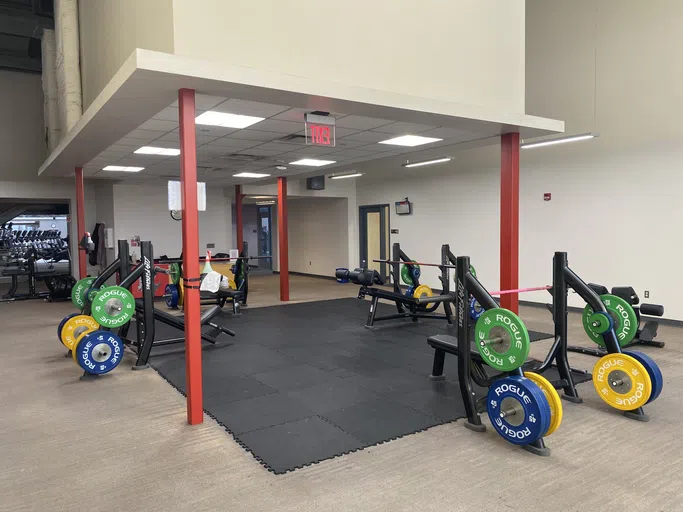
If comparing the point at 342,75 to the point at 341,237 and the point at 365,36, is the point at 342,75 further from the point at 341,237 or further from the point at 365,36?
the point at 341,237

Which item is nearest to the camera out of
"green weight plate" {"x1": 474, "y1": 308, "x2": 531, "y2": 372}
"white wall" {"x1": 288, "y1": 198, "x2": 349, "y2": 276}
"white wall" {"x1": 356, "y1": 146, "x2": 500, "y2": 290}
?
"green weight plate" {"x1": 474, "y1": 308, "x2": 531, "y2": 372}

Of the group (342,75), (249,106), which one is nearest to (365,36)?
(342,75)

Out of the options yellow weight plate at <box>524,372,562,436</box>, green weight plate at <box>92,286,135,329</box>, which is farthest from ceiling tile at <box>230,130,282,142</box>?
yellow weight plate at <box>524,372,562,436</box>

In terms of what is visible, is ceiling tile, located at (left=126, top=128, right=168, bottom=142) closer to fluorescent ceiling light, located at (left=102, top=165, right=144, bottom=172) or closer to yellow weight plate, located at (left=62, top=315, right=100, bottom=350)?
yellow weight plate, located at (left=62, top=315, right=100, bottom=350)

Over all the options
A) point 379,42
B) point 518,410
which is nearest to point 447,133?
point 379,42

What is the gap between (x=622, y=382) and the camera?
11.4ft

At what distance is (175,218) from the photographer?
10.6 meters

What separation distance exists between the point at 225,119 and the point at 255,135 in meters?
0.78

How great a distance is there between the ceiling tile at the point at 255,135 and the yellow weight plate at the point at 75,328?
2440mm

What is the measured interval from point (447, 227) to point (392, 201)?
1.85 m

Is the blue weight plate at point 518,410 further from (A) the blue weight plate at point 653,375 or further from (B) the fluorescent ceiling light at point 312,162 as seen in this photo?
(B) the fluorescent ceiling light at point 312,162

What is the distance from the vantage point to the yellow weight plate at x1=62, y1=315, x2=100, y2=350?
5.07 metres

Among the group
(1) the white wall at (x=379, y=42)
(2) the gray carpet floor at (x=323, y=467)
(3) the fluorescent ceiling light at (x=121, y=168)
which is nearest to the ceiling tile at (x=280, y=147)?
(1) the white wall at (x=379, y=42)

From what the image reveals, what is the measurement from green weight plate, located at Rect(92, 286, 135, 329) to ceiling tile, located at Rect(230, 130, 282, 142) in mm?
1958
